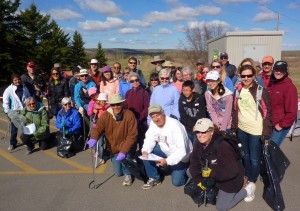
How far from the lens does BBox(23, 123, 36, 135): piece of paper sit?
583 cm

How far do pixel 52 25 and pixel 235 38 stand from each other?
119ft

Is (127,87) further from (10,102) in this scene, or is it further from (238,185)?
(238,185)

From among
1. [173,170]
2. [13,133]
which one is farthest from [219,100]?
[13,133]

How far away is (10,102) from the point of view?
20.4ft

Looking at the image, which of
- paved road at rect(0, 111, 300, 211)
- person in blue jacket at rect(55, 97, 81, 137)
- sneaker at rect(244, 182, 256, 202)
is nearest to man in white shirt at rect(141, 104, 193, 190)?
paved road at rect(0, 111, 300, 211)

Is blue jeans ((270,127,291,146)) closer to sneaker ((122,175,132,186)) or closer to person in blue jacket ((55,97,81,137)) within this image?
sneaker ((122,175,132,186))

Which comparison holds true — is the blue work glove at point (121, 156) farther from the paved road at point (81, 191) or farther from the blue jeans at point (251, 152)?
the blue jeans at point (251, 152)

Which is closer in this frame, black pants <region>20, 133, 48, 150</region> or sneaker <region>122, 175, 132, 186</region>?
sneaker <region>122, 175, 132, 186</region>

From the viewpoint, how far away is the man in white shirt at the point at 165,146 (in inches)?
158

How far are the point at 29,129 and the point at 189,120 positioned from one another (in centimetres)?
359

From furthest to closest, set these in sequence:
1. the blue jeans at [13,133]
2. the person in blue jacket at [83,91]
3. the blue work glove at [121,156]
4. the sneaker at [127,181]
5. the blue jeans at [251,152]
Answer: the blue jeans at [13,133] → the person in blue jacket at [83,91] → the sneaker at [127,181] → the blue work glove at [121,156] → the blue jeans at [251,152]

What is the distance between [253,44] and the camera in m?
12.3

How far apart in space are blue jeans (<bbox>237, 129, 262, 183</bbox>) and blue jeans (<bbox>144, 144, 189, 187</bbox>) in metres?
0.97

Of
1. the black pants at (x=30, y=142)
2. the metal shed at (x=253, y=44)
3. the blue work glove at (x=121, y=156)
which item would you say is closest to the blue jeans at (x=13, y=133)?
the black pants at (x=30, y=142)
